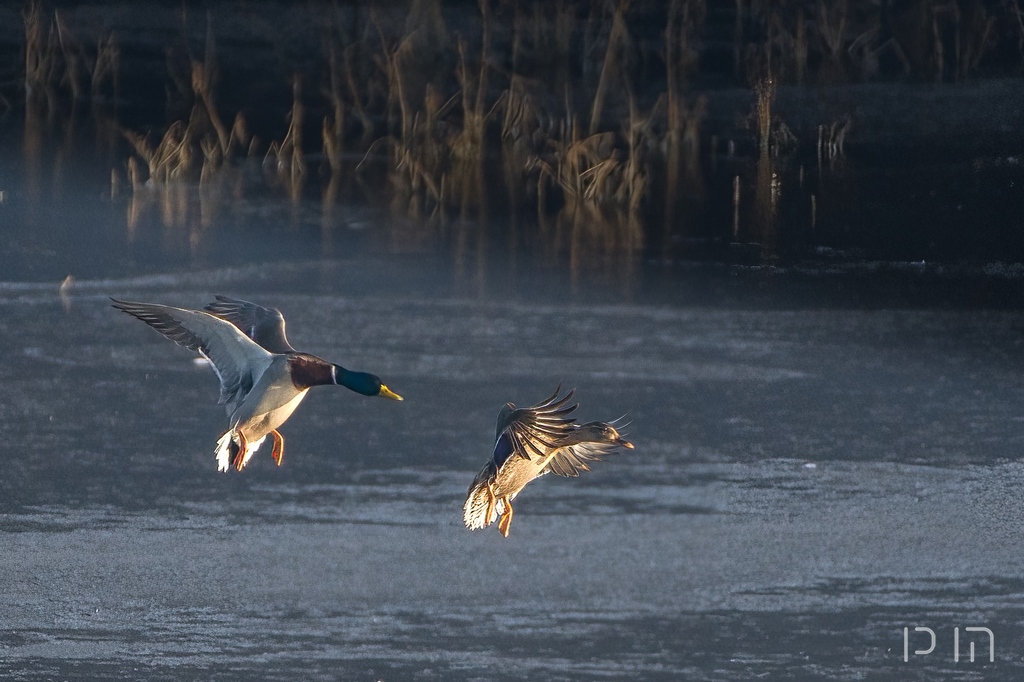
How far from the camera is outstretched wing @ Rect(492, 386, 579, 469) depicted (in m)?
5.40

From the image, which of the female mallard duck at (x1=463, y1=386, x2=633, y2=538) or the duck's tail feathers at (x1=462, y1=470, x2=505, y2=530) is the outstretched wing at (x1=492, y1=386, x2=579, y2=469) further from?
the duck's tail feathers at (x1=462, y1=470, x2=505, y2=530)

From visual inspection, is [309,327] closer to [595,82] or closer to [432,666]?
[432,666]

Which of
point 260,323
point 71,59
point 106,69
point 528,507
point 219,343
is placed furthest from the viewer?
point 106,69

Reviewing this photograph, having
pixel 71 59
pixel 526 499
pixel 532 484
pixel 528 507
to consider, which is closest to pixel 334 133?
pixel 71 59

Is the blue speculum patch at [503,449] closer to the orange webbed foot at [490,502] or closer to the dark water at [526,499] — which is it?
the orange webbed foot at [490,502]

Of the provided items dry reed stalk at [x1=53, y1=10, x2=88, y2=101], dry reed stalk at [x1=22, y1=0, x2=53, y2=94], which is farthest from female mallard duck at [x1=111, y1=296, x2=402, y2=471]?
dry reed stalk at [x1=53, y1=10, x2=88, y2=101]

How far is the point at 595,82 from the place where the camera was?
19.8 metres

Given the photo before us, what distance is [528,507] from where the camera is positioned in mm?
7305

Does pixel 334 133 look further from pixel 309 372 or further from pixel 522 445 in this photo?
pixel 522 445

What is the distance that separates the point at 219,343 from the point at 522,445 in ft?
4.61

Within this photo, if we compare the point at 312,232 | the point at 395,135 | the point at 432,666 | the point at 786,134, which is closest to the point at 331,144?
the point at 395,135

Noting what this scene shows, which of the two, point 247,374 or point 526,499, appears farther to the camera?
point 526,499

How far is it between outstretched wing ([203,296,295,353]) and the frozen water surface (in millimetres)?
769

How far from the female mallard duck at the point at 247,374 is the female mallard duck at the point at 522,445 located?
1.80 ft
